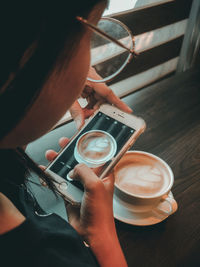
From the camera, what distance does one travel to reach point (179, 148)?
989mm

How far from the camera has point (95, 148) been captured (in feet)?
2.66

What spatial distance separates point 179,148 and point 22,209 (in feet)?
2.13

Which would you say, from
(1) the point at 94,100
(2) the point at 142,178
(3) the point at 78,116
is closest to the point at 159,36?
(1) the point at 94,100

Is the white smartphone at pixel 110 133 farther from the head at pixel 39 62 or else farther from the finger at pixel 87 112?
the head at pixel 39 62

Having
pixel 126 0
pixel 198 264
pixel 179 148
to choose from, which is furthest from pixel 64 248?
pixel 126 0

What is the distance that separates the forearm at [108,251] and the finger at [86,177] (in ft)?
0.46

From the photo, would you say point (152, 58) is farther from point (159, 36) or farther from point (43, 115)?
point (43, 115)

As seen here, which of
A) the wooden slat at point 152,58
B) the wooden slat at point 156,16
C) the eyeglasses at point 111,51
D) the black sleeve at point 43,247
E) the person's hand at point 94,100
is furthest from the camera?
the wooden slat at point 152,58

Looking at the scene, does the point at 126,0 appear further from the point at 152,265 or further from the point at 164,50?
the point at 152,265

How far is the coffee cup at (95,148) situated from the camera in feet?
2.55

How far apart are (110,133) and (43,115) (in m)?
0.43

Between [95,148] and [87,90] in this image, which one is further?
[87,90]

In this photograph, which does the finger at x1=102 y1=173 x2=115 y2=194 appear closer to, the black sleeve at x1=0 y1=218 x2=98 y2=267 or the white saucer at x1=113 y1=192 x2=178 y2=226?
the white saucer at x1=113 y1=192 x2=178 y2=226

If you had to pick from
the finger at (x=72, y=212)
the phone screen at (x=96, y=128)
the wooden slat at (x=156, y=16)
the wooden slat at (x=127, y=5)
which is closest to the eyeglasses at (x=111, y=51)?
the phone screen at (x=96, y=128)
